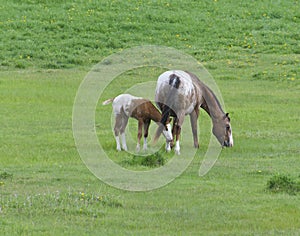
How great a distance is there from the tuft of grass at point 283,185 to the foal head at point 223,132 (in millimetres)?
4848

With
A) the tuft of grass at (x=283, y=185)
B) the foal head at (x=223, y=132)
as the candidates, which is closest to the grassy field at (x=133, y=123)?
the tuft of grass at (x=283, y=185)

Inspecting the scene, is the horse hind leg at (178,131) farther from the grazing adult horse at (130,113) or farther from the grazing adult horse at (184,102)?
the grazing adult horse at (130,113)

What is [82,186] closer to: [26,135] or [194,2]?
[26,135]

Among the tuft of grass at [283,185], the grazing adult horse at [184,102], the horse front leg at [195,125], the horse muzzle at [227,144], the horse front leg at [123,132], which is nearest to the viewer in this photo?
the tuft of grass at [283,185]

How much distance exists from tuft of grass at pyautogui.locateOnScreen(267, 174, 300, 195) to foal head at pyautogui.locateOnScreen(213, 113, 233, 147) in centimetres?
485

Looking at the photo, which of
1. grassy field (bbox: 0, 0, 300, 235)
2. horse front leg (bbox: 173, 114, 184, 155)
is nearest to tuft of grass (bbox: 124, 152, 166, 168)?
grassy field (bbox: 0, 0, 300, 235)

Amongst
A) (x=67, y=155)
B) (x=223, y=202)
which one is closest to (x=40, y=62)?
(x=67, y=155)

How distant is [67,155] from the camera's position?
16266mm

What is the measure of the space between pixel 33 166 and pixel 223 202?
4.09 metres

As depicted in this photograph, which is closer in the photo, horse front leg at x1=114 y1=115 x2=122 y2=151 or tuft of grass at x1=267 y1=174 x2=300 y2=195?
tuft of grass at x1=267 y1=174 x2=300 y2=195

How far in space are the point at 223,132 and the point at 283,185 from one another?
17.5 feet

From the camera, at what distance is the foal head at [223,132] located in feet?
59.1

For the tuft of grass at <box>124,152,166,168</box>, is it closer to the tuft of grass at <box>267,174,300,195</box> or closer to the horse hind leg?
the horse hind leg

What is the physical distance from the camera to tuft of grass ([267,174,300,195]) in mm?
12891
